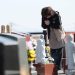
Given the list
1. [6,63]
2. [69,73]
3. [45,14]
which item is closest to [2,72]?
[6,63]

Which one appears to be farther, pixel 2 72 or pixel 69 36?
pixel 69 36

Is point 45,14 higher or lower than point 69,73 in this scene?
higher

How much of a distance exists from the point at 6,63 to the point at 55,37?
6.68 m

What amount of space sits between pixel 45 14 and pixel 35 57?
4.15 feet

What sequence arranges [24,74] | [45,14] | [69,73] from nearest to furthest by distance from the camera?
[24,74] < [45,14] < [69,73]

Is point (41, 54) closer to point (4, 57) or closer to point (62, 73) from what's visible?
point (62, 73)

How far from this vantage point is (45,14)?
318 inches

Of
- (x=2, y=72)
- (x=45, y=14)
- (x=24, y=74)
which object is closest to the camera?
(x=2, y=72)

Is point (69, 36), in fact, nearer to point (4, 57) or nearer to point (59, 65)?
point (59, 65)

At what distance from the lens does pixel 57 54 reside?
8320 mm

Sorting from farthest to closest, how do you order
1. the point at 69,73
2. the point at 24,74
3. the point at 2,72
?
the point at 69,73
the point at 24,74
the point at 2,72

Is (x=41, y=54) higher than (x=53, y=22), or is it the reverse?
(x=53, y=22)

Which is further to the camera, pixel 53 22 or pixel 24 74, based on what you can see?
pixel 53 22

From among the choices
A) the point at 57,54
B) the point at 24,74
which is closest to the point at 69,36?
the point at 57,54
